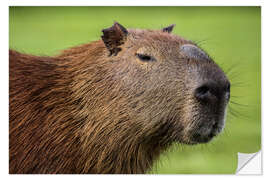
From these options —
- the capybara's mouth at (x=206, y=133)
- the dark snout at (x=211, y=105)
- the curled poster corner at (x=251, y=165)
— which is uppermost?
the dark snout at (x=211, y=105)

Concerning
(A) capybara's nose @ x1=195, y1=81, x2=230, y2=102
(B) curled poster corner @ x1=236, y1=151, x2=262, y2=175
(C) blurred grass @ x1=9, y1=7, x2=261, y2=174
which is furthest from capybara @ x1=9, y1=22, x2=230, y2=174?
(B) curled poster corner @ x1=236, y1=151, x2=262, y2=175

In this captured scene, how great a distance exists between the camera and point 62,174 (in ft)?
7.66

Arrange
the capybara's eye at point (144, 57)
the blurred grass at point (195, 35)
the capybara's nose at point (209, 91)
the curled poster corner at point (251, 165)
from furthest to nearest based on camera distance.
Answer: the blurred grass at point (195, 35)
the curled poster corner at point (251, 165)
the capybara's eye at point (144, 57)
the capybara's nose at point (209, 91)

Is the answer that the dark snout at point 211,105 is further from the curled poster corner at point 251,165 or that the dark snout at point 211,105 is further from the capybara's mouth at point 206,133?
the curled poster corner at point 251,165

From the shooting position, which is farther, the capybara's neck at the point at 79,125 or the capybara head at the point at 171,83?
the capybara's neck at the point at 79,125

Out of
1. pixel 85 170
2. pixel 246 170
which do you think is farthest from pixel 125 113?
pixel 246 170

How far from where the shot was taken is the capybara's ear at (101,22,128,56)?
7.48 feet

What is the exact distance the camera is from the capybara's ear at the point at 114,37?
2.28 m

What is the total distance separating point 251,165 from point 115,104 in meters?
1.12

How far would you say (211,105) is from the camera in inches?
84.0

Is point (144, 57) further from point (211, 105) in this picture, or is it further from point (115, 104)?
point (211, 105)

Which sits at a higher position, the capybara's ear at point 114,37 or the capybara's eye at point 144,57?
the capybara's ear at point 114,37

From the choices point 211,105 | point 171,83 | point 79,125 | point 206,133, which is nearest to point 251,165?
point 206,133

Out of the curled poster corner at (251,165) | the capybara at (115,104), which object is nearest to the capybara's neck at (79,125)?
the capybara at (115,104)
